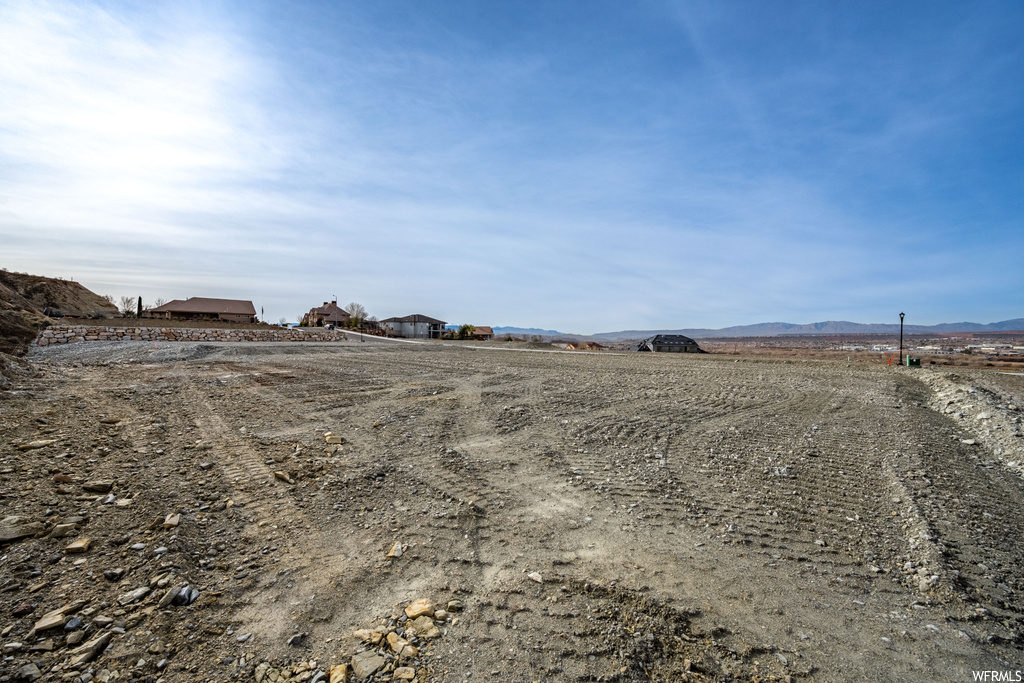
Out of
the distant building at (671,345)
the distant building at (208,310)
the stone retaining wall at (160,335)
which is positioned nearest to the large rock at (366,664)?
the stone retaining wall at (160,335)

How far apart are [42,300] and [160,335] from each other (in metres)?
19.7

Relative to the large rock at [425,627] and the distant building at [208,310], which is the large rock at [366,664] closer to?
the large rock at [425,627]

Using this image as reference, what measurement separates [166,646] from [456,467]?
3631 millimetres

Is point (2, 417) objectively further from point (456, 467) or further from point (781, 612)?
point (781, 612)

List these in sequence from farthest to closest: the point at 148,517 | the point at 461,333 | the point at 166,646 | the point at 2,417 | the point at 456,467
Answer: the point at 461,333, the point at 2,417, the point at 456,467, the point at 148,517, the point at 166,646

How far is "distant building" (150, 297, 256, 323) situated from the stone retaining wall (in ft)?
68.6

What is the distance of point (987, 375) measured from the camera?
1658cm

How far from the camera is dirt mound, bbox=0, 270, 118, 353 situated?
2780cm

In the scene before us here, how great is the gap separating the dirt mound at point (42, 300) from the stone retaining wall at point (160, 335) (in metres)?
0.95

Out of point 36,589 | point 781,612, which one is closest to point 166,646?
point 36,589

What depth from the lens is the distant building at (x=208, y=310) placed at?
193 ft

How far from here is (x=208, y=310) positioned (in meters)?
60.9

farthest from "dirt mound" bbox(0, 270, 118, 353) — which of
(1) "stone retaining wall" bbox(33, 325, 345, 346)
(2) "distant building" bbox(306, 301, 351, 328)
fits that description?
(2) "distant building" bbox(306, 301, 351, 328)

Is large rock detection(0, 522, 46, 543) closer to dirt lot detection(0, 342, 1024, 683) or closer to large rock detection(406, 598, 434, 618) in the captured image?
dirt lot detection(0, 342, 1024, 683)
